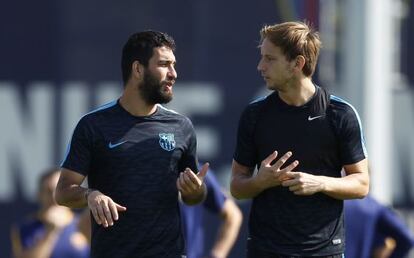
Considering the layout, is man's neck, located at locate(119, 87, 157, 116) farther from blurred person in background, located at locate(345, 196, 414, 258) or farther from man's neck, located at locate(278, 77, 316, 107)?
blurred person in background, located at locate(345, 196, 414, 258)

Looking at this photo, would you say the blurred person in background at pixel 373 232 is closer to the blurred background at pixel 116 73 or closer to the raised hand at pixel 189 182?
the blurred background at pixel 116 73

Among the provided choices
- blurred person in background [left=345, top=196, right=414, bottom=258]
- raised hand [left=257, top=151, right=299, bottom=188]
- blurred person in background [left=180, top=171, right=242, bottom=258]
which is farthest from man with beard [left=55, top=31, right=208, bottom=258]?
blurred person in background [left=345, top=196, right=414, bottom=258]

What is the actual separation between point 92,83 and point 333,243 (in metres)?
3.48

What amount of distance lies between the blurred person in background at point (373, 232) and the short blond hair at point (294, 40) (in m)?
1.75

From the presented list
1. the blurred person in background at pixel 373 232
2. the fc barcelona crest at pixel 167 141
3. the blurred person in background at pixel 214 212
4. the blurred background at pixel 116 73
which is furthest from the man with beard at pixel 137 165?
the blurred background at pixel 116 73

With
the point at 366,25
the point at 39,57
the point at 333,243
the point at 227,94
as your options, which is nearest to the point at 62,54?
the point at 39,57

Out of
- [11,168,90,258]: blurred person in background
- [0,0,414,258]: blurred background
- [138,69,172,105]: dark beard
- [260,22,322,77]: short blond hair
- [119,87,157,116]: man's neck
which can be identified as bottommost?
[11,168,90,258]: blurred person in background

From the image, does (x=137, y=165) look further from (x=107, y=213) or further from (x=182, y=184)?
(x=107, y=213)

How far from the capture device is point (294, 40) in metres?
6.05

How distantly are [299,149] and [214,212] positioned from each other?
6.44 feet

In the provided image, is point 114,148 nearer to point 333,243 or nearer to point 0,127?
point 333,243

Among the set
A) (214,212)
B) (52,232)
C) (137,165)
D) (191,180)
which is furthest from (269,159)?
(52,232)

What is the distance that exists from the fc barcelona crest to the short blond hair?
0.65m

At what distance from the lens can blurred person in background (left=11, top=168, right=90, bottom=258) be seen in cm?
819
